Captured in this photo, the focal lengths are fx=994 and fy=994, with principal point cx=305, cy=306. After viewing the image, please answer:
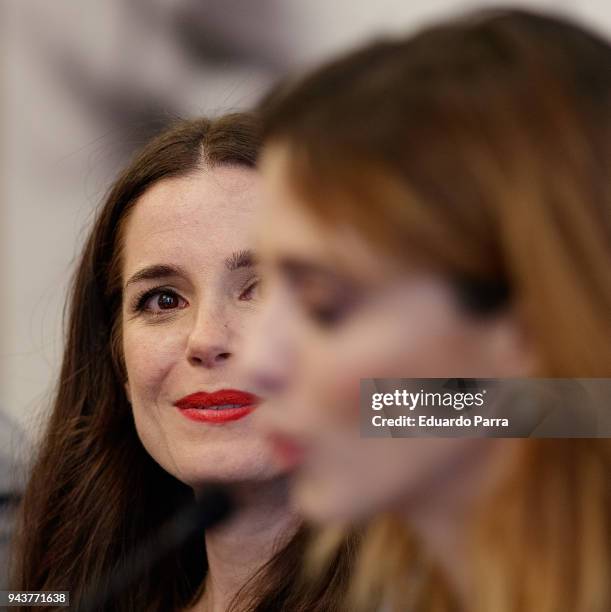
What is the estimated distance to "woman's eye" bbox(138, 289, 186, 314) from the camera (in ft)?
2.87

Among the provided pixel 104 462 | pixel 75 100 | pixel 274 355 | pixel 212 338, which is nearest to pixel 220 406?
pixel 212 338

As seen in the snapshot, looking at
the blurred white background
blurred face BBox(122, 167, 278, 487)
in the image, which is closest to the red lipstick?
blurred face BBox(122, 167, 278, 487)

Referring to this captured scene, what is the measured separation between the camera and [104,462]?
992 mm

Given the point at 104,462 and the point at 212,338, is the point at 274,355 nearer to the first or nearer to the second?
the point at 212,338

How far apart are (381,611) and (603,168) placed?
1.18 feet

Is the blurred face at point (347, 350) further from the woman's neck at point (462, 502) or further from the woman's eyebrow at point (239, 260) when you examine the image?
the woman's eyebrow at point (239, 260)

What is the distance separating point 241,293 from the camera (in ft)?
2.74

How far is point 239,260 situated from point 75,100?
0.38m

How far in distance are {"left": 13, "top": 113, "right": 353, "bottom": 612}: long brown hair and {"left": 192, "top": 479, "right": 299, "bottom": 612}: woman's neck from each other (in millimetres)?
77

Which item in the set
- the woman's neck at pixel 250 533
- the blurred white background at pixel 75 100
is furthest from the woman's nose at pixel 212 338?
the blurred white background at pixel 75 100

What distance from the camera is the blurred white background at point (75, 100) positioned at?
1.02 meters

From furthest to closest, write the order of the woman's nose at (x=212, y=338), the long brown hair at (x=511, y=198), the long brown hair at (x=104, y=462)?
the long brown hair at (x=104, y=462) → the woman's nose at (x=212, y=338) → the long brown hair at (x=511, y=198)

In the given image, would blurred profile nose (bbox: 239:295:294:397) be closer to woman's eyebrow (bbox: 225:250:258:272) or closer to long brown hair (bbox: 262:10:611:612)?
long brown hair (bbox: 262:10:611:612)

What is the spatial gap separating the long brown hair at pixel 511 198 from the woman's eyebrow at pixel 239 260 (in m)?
0.32
